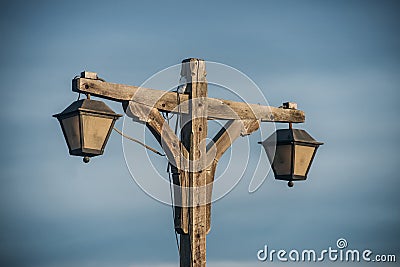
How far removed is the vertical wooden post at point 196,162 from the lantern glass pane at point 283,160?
83 cm

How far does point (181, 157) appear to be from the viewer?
352 inches

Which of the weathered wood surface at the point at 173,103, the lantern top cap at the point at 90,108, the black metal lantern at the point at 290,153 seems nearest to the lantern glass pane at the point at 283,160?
the black metal lantern at the point at 290,153

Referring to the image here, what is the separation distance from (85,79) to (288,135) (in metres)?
2.25

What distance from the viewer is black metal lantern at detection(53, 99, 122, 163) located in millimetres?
8141

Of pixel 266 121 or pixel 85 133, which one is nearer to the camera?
pixel 85 133

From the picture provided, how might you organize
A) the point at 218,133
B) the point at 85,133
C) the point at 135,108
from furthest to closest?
the point at 218,133 < the point at 135,108 < the point at 85,133

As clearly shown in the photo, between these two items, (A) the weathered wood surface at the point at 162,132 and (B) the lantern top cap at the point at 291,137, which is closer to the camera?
(A) the weathered wood surface at the point at 162,132

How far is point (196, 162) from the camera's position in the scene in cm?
902

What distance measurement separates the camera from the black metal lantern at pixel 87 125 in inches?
320

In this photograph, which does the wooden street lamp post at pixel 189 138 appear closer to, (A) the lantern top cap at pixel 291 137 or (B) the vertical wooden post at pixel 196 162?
(B) the vertical wooden post at pixel 196 162

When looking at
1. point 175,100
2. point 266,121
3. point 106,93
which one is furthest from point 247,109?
point 106,93

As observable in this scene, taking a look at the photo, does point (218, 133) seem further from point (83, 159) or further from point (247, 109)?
point (83, 159)

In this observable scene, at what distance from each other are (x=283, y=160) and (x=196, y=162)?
3.23 ft

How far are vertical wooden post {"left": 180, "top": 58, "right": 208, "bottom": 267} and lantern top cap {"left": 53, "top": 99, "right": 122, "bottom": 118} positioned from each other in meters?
0.96
